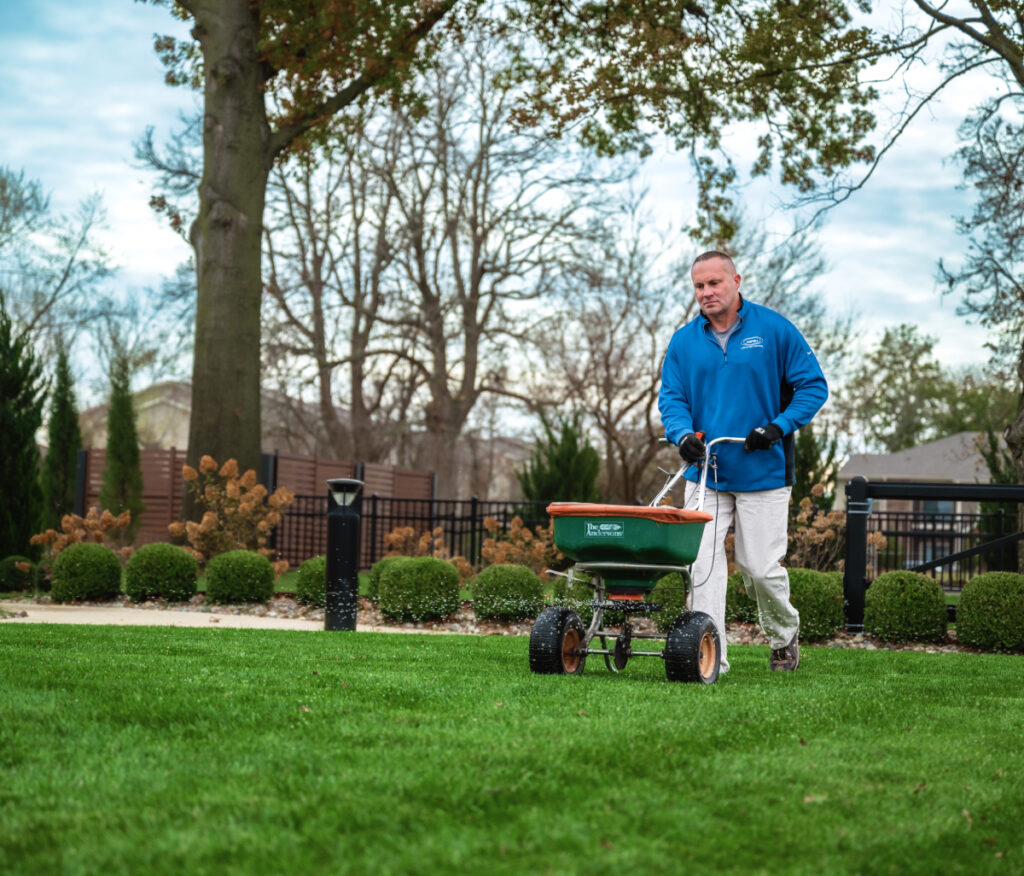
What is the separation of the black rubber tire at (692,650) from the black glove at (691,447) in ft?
2.48

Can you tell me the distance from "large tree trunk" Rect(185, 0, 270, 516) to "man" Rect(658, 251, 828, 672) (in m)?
10.0

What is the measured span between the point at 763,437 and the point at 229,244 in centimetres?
1103

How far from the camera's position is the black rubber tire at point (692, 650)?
5176mm

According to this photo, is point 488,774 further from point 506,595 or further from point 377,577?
point 377,577

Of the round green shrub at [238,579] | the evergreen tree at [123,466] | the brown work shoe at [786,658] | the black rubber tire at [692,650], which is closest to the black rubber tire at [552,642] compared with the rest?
the black rubber tire at [692,650]

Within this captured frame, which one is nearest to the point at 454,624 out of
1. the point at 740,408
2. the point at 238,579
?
the point at 238,579

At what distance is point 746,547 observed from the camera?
5699mm

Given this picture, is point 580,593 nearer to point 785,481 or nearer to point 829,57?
point 785,481

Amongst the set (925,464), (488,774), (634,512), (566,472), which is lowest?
(488,774)

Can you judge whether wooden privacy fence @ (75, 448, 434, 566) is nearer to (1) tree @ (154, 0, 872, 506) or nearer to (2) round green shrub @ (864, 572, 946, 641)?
(1) tree @ (154, 0, 872, 506)

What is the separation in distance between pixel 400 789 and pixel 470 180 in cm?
2661

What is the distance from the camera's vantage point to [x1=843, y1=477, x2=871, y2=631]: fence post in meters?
9.52

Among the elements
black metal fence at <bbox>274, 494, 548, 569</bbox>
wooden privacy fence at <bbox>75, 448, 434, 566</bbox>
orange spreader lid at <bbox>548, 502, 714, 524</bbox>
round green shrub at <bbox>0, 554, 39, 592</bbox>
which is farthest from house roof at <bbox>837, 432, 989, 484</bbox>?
orange spreader lid at <bbox>548, 502, 714, 524</bbox>

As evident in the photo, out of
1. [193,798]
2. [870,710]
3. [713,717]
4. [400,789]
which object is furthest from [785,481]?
[193,798]
